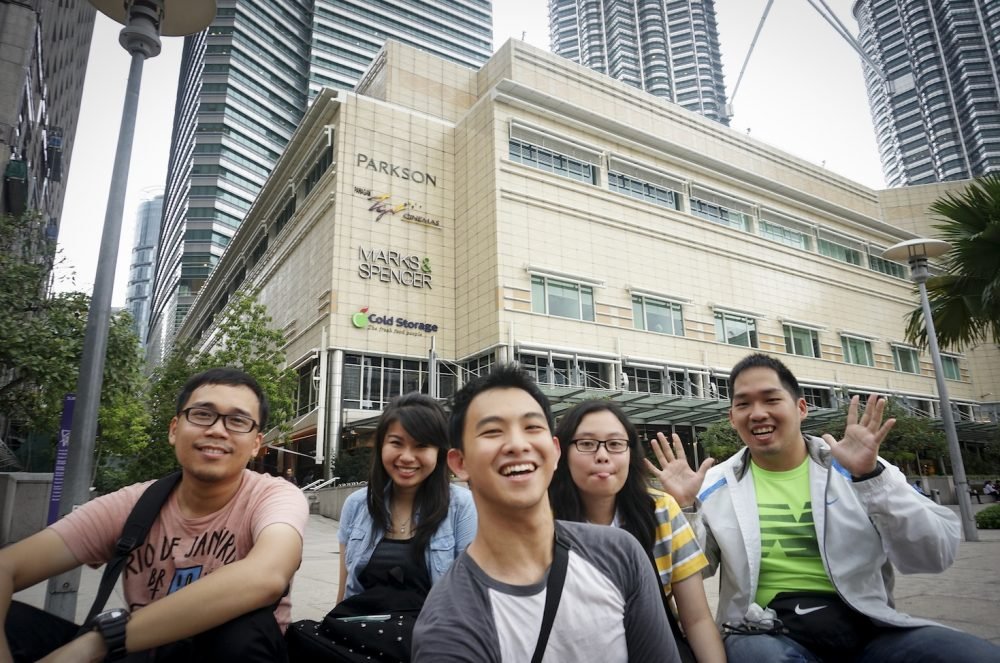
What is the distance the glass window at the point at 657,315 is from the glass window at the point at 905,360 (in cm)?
1883

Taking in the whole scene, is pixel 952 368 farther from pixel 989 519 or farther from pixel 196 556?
pixel 196 556

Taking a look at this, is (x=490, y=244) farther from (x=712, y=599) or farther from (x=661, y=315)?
(x=712, y=599)

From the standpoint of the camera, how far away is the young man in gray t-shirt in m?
1.63

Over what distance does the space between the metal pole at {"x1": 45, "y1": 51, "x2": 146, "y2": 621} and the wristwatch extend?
2.51m

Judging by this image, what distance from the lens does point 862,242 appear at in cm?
3934

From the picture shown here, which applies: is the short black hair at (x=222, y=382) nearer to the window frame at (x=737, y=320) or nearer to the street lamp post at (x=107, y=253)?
the street lamp post at (x=107, y=253)

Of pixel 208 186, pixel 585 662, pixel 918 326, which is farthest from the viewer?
pixel 208 186

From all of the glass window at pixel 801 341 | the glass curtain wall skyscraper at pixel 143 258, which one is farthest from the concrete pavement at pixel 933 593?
the glass curtain wall skyscraper at pixel 143 258

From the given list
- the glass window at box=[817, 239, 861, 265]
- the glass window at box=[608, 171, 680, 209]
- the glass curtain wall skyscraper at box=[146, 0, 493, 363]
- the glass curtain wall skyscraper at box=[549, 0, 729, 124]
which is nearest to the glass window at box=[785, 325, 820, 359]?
the glass window at box=[817, 239, 861, 265]

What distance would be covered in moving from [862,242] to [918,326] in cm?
3229

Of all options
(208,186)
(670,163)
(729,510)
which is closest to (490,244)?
(670,163)

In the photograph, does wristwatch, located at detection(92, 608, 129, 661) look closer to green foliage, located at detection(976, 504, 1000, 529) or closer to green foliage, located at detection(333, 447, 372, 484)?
green foliage, located at detection(976, 504, 1000, 529)

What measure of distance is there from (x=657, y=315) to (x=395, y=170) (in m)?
15.1

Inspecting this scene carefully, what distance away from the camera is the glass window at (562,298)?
26.3 metres
